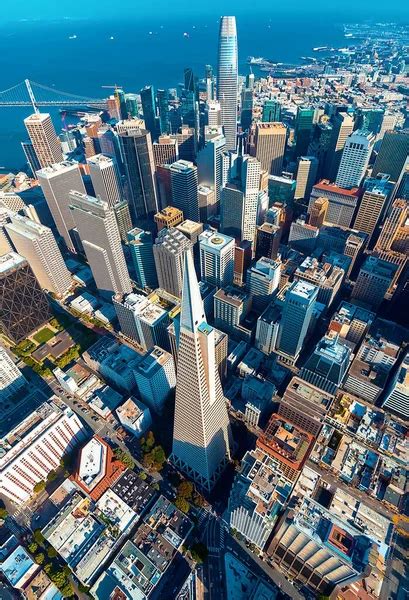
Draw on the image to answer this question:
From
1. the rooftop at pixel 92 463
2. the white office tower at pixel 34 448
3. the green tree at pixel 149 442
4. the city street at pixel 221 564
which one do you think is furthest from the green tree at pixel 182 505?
the white office tower at pixel 34 448

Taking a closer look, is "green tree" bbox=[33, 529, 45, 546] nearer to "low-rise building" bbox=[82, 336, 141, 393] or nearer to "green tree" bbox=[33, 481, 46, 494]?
"green tree" bbox=[33, 481, 46, 494]

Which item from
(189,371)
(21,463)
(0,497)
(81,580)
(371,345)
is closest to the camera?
(189,371)

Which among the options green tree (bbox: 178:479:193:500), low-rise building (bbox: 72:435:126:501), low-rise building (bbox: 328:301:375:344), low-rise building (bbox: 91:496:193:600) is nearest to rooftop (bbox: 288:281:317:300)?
low-rise building (bbox: 328:301:375:344)

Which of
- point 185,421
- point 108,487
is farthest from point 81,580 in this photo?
point 185,421

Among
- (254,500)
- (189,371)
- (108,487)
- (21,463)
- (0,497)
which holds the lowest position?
(0,497)

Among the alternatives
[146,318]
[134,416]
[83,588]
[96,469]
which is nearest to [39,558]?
[83,588]

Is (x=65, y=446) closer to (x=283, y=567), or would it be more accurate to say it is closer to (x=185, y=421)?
(x=185, y=421)
